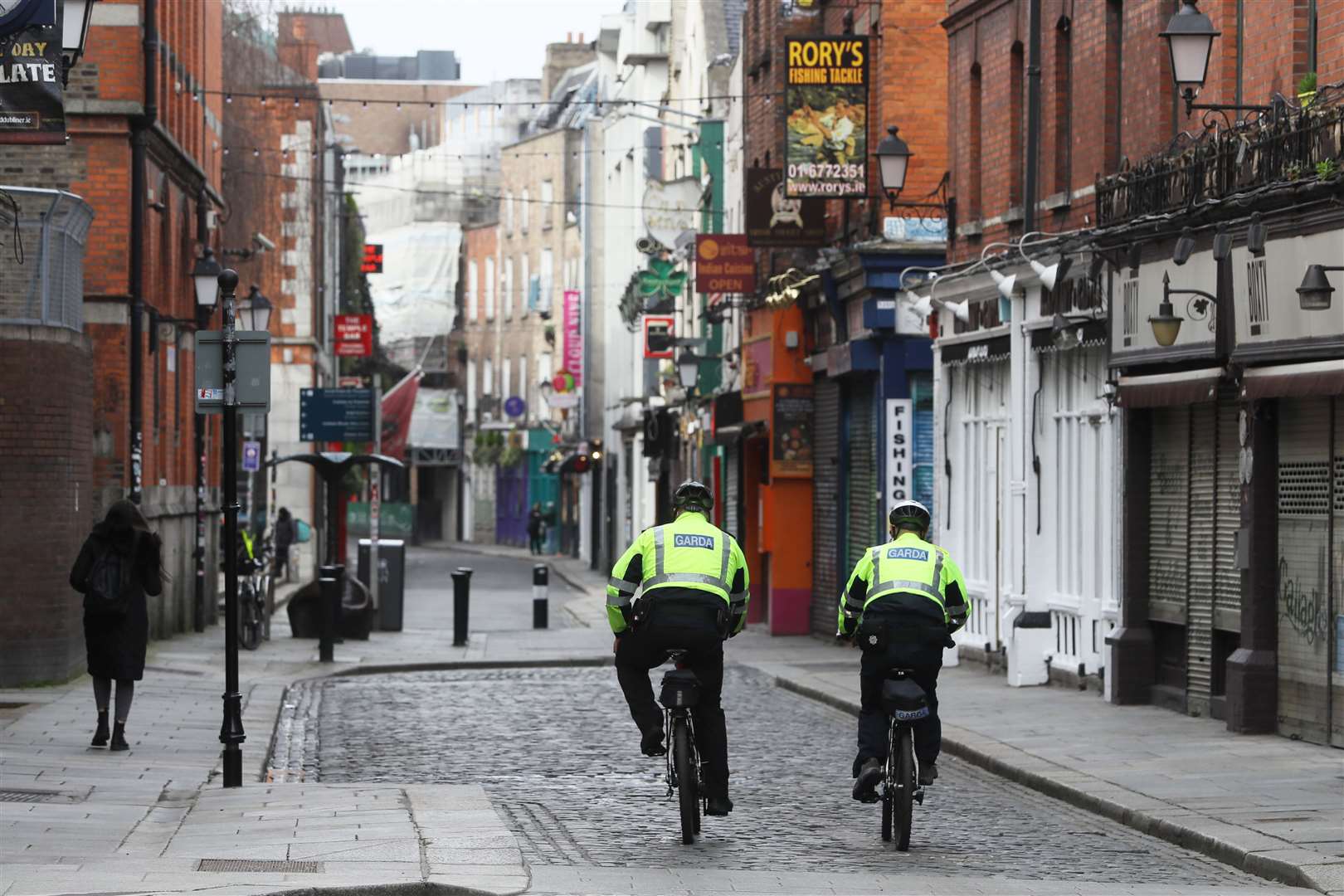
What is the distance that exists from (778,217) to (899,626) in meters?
20.3

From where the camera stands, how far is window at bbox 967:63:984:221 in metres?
24.9

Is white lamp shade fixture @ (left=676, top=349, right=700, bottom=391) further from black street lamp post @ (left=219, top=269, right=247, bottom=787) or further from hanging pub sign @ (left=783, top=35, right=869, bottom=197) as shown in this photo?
black street lamp post @ (left=219, top=269, right=247, bottom=787)

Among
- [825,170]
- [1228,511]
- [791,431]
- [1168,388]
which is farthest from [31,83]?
[791,431]

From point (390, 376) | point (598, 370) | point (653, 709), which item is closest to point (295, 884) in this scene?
point (653, 709)

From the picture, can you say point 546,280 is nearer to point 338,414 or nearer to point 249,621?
point 338,414

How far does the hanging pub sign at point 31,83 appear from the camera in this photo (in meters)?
13.4

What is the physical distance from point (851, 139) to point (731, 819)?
637 inches

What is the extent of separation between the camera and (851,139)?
27812 millimetres

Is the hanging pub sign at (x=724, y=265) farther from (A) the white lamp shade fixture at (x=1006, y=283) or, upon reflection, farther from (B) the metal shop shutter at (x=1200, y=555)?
(B) the metal shop shutter at (x=1200, y=555)

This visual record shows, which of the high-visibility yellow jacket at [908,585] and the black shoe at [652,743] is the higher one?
the high-visibility yellow jacket at [908,585]

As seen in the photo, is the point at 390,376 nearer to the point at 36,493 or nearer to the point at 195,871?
the point at 36,493

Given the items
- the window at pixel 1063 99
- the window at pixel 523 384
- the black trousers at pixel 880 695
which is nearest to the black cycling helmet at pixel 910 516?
the black trousers at pixel 880 695

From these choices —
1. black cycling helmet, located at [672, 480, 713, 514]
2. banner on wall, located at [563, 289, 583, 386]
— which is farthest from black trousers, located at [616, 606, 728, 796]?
banner on wall, located at [563, 289, 583, 386]

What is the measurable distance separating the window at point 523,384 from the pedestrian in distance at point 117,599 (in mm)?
68133
